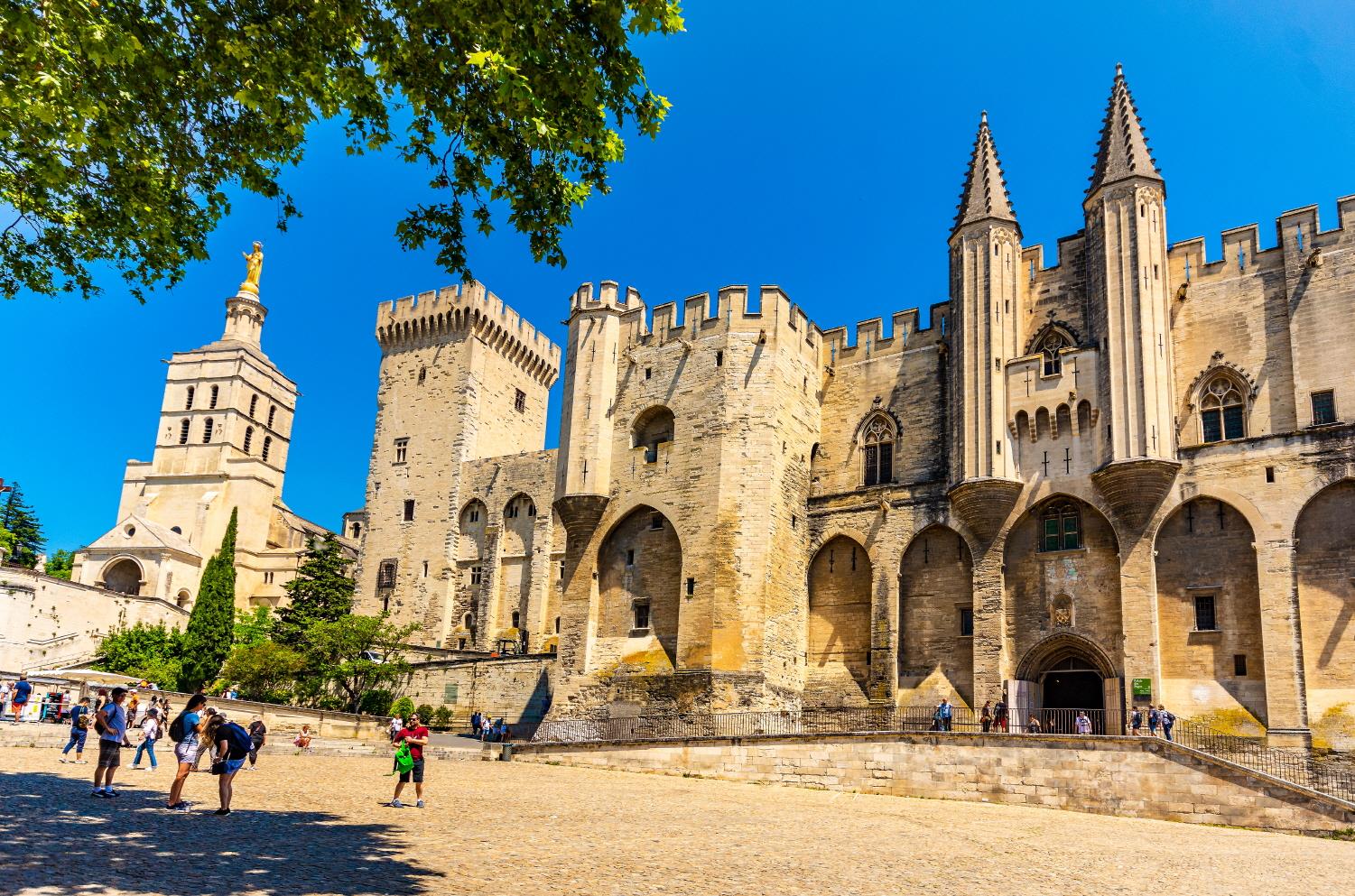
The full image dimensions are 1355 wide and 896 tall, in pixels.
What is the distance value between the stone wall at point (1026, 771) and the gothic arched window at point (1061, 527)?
7.35m

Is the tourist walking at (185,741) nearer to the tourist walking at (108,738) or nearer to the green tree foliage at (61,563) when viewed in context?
the tourist walking at (108,738)

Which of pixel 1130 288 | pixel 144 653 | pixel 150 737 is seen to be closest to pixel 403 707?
pixel 144 653

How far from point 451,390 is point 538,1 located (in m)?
42.0

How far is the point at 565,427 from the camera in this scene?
34.3 meters

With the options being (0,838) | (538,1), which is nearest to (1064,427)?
(538,1)

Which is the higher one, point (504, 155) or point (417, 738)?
point (504, 155)

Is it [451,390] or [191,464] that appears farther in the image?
[191,464]

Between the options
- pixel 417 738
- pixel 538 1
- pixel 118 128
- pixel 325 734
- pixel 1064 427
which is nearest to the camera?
pixel 538 1

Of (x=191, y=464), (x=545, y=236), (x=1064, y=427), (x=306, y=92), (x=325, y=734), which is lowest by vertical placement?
(x=325, y=734)

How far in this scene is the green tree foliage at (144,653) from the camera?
141 feet

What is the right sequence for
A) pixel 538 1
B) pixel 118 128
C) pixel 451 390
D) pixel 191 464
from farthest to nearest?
1. pixel 191 464
2. pixel 451 390
3. pixel 118 128
4. pixel 538 1

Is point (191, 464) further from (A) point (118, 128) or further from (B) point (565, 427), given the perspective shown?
(A) point (118, 128)

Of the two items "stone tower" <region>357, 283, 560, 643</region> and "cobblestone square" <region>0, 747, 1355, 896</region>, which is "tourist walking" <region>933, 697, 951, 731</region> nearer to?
"cobblestone square" <region>0, 747, 1355, 896</region>

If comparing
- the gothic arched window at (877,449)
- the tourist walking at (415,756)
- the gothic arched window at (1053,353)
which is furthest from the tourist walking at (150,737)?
the gothic arched window at (1053,353)
